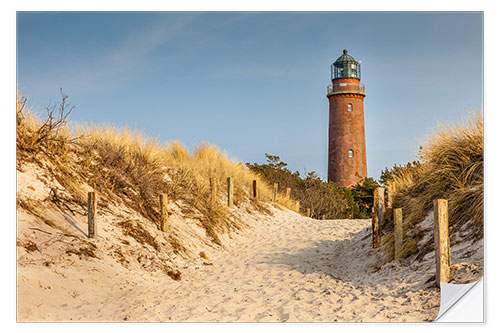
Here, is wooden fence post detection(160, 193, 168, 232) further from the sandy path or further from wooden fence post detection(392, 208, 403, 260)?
wooden fence post detection(392, 208, 403, 260)

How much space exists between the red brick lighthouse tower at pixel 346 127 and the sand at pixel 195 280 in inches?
748

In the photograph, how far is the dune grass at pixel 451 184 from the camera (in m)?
6.44

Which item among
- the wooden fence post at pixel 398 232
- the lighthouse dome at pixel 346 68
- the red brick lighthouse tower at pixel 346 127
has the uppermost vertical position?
the lighthouse dome at pixel 346 68

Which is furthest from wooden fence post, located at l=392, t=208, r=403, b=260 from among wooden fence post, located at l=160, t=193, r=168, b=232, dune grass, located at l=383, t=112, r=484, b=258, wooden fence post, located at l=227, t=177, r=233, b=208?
wooden fence post, located at l=227, t=177, r=233, b=208

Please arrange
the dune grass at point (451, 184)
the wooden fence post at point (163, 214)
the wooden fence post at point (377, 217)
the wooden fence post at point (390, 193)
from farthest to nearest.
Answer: the wooden fence post at point (390, 193)
the wooden fence post at point (163, 214)
the wooden fence post at point (377, 217)
the dune grass at point (451, 184)

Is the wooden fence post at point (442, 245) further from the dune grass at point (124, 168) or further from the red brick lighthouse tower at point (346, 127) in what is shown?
the red brick lighthouse tower at point (346, 127)

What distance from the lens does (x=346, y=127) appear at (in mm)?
28484

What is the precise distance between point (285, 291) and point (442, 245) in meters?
2.32

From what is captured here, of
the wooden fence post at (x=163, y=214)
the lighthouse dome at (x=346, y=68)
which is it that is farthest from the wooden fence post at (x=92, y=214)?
the lighthouse dome at (x=346, y=68)

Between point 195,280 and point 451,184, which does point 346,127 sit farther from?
point 195,280

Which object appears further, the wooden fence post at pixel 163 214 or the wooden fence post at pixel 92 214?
the wooden fence post at pixel 163 214

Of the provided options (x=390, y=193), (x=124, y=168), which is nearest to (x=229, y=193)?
(x=124, y=168)
